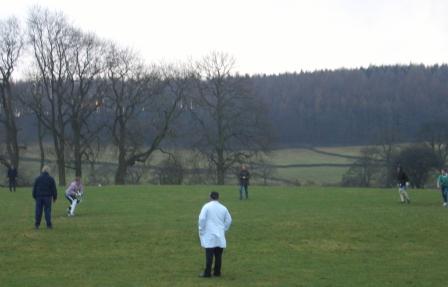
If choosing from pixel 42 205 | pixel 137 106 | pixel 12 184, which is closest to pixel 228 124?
pixel 137 106

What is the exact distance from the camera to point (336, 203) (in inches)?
1518

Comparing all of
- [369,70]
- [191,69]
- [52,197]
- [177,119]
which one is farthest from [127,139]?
[369,70]

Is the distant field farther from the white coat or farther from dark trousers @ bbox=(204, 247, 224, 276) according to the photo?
the white coat

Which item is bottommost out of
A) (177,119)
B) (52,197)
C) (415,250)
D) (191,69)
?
(415,250)

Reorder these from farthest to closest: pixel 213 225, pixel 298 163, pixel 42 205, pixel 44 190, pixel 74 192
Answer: pixel 298 163 → pixel 74 192 → pixel 42 205 → pixel 44 190 → pixel 213 225

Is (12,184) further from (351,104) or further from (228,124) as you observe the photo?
Answer: (351,104)

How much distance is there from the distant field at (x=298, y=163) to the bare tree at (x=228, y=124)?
286 cm

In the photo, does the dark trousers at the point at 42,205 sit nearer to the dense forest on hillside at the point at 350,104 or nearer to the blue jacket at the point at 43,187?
the blue jacket at the point at 43,187

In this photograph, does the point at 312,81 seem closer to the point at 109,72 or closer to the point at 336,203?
the point at 109,72

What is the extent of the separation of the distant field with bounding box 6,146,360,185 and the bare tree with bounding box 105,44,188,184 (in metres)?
3.61

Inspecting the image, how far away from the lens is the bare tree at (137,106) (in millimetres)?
74438

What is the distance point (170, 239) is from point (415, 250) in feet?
27.9

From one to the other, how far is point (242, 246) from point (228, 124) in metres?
53.7

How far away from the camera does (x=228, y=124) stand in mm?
76750
